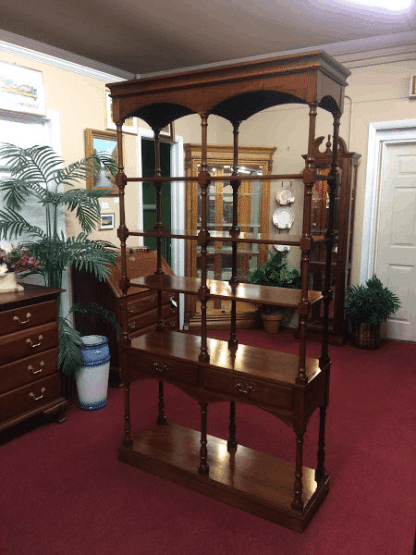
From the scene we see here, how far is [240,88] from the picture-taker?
2307 millimetres

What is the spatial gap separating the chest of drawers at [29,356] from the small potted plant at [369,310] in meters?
3.17

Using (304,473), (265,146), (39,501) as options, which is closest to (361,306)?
(265,146)

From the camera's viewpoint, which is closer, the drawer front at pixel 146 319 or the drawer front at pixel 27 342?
the drawer front at pixel 27 342

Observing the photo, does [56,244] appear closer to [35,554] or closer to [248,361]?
[248,361]

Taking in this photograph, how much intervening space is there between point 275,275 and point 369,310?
1.10 m

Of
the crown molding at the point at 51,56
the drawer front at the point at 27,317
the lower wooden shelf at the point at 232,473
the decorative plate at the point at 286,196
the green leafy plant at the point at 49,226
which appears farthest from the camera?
the decorative plate at the point at 286,196

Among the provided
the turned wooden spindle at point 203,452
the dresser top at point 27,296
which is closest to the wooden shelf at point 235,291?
the turned wooden spindle at point 203,452

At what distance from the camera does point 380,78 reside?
16.0 ft

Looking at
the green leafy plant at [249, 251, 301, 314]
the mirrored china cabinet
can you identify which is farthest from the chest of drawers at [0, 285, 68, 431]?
the green leafy plant at [249, 251, 301, 314]

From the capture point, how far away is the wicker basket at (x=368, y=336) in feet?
16.4

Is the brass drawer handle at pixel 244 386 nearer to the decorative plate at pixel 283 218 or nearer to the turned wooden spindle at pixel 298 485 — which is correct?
the turned wooden spindle at pixel 298 485

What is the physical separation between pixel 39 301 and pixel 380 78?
4.11 meters

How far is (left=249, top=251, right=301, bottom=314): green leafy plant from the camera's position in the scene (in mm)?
5301

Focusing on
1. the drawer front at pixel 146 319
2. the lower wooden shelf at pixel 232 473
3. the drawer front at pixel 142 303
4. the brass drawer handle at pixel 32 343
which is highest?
the drawer front at pixel 142 303
